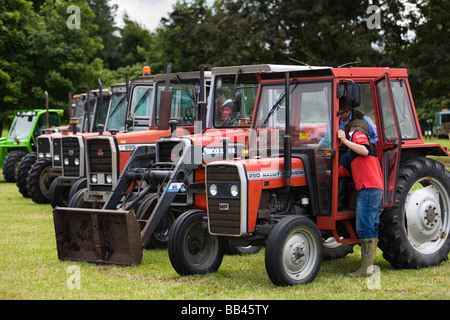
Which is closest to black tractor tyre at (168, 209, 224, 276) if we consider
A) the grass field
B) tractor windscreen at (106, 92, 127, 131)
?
the grass field

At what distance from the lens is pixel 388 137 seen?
789cm

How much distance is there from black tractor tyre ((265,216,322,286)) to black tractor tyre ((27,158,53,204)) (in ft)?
32.9

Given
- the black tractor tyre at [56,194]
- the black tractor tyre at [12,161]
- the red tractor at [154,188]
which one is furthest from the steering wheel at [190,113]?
the black tractor tyre at [12,161]

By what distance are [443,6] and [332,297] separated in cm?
2038

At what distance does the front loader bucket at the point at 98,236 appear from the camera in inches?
316

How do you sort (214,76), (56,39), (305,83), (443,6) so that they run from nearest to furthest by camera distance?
(305,83) < (214,76) < (443,6) < (56,39)

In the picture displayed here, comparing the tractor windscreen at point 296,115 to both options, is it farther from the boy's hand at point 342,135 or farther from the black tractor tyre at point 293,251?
the black tractor tyre at point 293,251

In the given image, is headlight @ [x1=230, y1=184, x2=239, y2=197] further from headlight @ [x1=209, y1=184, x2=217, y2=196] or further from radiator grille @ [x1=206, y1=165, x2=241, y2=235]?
headlight @ [x1=209, y1=184, x2=217, y2=196]

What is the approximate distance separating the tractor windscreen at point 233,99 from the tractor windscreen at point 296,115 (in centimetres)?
148

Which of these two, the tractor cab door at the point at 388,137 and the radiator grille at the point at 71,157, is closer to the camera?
the tractor cab door at the point at 388,137

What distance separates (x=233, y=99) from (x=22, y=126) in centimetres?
1399

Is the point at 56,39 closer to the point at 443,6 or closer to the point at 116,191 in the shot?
the point at 443,6

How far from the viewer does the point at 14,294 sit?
685cm

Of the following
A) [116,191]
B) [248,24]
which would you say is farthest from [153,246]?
[248,24]
